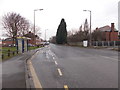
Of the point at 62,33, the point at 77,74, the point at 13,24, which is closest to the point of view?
the point at 77,74

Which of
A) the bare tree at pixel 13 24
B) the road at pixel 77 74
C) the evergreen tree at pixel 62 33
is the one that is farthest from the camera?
the evergreen tree at pixel 62 33

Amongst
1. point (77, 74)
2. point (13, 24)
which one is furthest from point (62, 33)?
point (77, 74)

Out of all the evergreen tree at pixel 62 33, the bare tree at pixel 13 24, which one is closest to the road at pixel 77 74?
the bare tree at pixel 13 24

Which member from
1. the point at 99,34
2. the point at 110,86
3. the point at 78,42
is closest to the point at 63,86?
the point at 110,86

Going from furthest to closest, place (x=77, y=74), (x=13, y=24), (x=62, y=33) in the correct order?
(x=62, y=33) < (x=13, y=24) < (x=77, y=74)

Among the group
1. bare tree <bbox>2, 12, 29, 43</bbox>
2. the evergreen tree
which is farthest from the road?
the evergreen tree

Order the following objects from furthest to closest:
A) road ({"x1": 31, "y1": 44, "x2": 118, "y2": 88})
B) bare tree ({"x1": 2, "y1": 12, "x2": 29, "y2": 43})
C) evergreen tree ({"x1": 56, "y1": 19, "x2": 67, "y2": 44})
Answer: evergreen tree ({"x1": 56, "y1": 19, "x2": 67, "y2": 44}) < bare tree ({"x1": 2, "y1": 12, "x2": 29, "y2": 43}) < road ({"x1": 31, "y1": 44, "x2": 118, "y2": 88})

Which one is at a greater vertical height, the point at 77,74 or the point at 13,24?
the point at 13,24

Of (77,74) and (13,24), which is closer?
(77,74)

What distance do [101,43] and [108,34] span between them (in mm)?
31717

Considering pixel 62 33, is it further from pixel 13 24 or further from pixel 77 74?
pixel 77 74

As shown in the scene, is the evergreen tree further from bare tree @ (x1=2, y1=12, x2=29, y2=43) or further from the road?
the road

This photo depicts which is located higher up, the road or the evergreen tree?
the evergreen tree

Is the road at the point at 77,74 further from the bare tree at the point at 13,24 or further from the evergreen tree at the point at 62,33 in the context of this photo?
the evergreen tree at the point at 62,33
